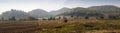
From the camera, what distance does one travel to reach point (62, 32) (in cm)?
2423

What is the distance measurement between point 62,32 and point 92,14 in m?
136

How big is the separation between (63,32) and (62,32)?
0.41ft

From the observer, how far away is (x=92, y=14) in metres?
159

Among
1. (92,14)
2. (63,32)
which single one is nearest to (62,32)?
(63,32)

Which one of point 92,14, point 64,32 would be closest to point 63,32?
point 64,32

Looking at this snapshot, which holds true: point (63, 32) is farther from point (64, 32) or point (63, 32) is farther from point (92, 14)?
point (92, 14)

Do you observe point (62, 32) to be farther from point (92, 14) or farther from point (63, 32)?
point (92, 14)

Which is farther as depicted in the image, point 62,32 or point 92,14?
point 92,14

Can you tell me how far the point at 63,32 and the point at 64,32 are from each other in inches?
3.9

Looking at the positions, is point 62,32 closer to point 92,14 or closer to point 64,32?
point 64,32

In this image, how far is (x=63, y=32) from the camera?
2416 cm

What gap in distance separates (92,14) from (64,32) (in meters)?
136

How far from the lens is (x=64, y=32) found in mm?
24156

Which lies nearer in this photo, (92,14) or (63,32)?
(63,32)
